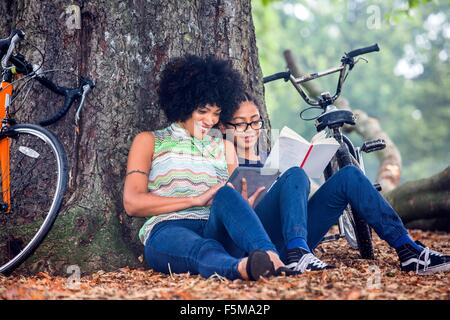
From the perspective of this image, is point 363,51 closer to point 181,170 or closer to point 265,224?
point 265,224

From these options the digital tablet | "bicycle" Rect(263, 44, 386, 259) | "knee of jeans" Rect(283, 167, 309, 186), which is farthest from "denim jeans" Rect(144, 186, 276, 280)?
"bicycle" Rect(263, 44, 386, 259)

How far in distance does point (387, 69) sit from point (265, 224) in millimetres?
40889

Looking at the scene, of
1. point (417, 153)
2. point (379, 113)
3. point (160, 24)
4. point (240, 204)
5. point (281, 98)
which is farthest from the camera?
point (281, 98)

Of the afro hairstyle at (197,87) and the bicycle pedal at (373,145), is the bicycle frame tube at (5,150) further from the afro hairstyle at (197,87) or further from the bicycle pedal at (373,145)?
the bicycle pedal at (373,145)

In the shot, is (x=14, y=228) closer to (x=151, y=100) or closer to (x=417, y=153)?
(x=151, y=100)

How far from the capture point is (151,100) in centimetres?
511

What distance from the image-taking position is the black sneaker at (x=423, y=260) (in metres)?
4.25

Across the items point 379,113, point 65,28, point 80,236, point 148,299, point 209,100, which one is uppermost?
point 379,113

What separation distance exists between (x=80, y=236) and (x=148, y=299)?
4.84 feet

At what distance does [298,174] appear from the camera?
4414 mm

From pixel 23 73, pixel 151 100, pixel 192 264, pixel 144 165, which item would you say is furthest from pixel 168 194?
pixel 23 73

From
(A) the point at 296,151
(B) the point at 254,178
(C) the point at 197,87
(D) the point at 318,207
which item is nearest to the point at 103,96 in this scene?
(C) the point at 197,87

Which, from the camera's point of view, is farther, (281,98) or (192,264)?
(281,98)

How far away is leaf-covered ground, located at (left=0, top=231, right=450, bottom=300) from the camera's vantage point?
3.49m
